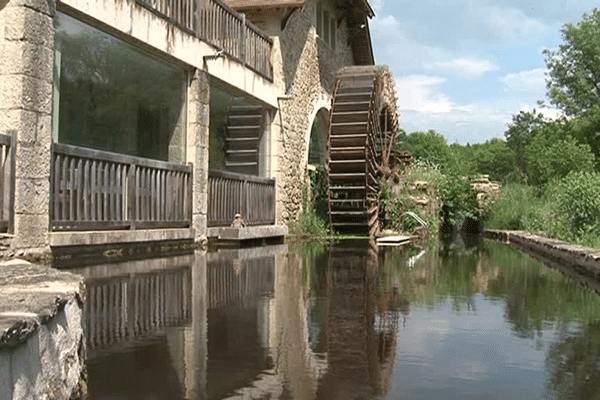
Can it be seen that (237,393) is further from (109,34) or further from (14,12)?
(109,34)

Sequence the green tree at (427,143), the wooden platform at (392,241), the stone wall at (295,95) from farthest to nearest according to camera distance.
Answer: the green tree at (427,143) < the stone wall at (295,95) < the wooden platform at (392,241)

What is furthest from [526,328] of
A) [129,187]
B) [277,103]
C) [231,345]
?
[277,103]

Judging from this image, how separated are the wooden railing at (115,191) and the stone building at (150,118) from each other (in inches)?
0.9

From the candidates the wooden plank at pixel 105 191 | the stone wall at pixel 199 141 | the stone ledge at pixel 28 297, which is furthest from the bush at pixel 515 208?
the stone ledge at pixel 28 297

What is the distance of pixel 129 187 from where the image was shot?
9.82 meters

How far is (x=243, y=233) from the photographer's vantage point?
1284 cm

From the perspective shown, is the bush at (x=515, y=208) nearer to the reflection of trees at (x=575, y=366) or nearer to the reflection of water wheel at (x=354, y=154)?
the reflection of water wheel at (x=354, y=154)

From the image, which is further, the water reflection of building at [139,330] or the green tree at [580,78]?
the green tree at [580,78]

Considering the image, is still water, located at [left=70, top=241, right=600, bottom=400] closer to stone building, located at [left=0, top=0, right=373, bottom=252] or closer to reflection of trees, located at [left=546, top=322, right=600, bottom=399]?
reflection of trees, located at [left=546, top=322, right=600, bottom=399]

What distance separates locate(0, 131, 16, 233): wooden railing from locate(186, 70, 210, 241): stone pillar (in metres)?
4.51

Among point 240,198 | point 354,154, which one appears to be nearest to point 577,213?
point 354,154

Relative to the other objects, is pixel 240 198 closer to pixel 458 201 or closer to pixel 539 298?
pixel 539 298

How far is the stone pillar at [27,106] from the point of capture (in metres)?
7.24

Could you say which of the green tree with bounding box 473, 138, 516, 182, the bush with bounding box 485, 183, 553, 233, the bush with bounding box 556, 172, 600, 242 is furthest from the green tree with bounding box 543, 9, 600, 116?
the bush with bounding box 556, 172, 600, 242
